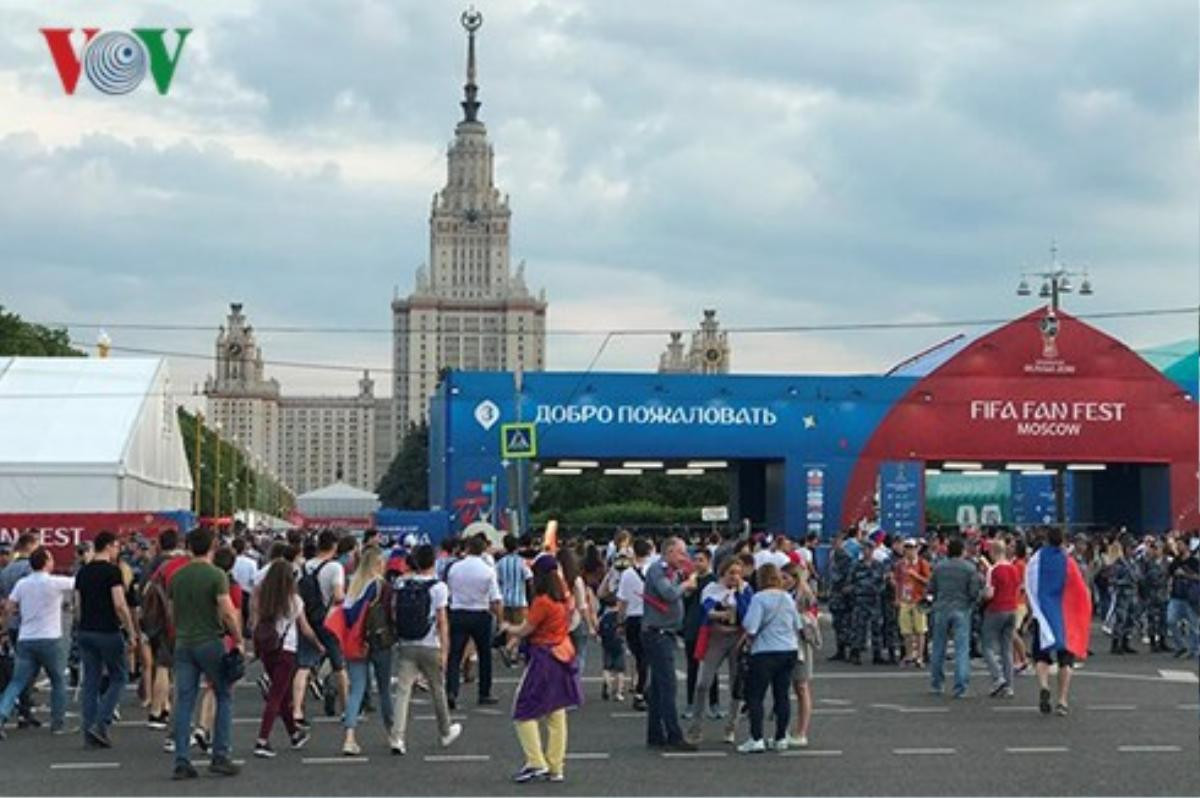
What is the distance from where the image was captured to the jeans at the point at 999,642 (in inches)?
723

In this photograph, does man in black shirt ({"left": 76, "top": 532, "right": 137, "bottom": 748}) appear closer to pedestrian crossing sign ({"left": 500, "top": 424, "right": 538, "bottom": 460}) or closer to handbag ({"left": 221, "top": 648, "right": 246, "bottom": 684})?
handbag ({"left": 221, "top": 648, "right": 246, "bottom": 684})

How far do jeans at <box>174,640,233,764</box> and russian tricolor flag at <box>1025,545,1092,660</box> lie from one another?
7580mm

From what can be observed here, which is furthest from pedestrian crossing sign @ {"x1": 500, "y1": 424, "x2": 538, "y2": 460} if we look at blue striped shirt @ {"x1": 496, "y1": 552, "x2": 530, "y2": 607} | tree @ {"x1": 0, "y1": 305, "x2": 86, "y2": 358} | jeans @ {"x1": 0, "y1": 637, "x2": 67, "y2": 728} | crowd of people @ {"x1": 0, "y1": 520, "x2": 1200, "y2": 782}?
tree @ {"x1": 0, "y1": 305, "x2": 86, "y2": 358}

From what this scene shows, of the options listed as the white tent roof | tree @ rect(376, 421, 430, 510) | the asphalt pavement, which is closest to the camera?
the asphalt pavement

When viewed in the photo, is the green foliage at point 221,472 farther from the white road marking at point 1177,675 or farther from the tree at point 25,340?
the white road marking at point 1177,675

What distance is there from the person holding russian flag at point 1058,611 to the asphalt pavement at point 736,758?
377mm

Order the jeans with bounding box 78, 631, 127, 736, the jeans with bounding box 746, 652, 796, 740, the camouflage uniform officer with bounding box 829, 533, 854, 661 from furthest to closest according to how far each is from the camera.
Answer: the camouflage uniform officer with bounding box 829, 533, 854, 661, the jeans with bounding box 78, 631, 127, 736, the jeans with bounding box 746, 652, 796, 740

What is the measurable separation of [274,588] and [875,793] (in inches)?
191

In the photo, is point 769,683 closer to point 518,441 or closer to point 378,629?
point 378,629

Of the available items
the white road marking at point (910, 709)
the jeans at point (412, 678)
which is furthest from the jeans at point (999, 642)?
the jeans at point (412, 678)

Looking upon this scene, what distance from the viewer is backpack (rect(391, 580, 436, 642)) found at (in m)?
14.1

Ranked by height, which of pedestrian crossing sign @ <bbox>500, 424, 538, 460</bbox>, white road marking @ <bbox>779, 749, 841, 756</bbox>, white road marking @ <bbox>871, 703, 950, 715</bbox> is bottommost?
white road marking @ <bbox>779, 749, 841, 756</bbox>

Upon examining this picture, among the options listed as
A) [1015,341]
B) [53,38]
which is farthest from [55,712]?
[1015,341]

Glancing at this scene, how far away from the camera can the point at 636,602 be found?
690 inches
